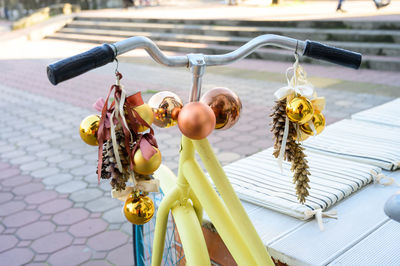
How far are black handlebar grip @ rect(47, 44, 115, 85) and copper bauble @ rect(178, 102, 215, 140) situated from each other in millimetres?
209

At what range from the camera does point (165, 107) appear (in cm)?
100

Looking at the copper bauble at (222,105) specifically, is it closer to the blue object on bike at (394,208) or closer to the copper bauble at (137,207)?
the copper bauble at (137,207)

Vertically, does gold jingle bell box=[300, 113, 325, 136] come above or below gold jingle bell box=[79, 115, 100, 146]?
below

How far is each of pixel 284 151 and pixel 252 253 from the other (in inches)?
11.7

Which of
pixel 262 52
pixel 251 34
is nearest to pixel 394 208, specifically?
pixel 262 52

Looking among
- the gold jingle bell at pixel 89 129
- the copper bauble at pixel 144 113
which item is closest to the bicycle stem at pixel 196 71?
the copper bauble at pixel 144 113

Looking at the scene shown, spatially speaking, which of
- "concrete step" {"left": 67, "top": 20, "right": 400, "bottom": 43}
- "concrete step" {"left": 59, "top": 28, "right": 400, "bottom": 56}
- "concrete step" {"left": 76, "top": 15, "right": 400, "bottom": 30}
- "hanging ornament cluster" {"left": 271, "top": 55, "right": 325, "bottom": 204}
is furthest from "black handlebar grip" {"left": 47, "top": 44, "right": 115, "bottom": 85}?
"concrete step" {"left": 76, "top": 15, "right": 400, "bottom": 30}

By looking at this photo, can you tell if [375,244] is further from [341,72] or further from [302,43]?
[341,72]

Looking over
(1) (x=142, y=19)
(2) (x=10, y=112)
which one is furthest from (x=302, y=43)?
(1) (x=142, y=19)

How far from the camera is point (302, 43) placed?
1.04 metres

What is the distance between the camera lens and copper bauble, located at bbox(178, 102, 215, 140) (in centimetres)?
Result: 84

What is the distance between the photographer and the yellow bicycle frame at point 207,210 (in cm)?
99

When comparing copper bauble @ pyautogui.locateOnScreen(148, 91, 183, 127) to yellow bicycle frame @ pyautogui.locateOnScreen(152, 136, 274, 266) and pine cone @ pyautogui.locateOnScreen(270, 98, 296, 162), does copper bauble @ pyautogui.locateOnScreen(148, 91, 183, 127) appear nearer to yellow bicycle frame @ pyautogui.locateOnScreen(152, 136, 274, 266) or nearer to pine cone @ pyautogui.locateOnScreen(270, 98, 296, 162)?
yellow bicycle frame @ pyautogui.locateOnScreen(152, 136, 274, 266)

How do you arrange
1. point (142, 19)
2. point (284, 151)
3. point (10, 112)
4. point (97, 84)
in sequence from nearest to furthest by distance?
1. point (284, 151)
2. point (10, 112)
3. point (97, 84)
4. point (142, 19)
